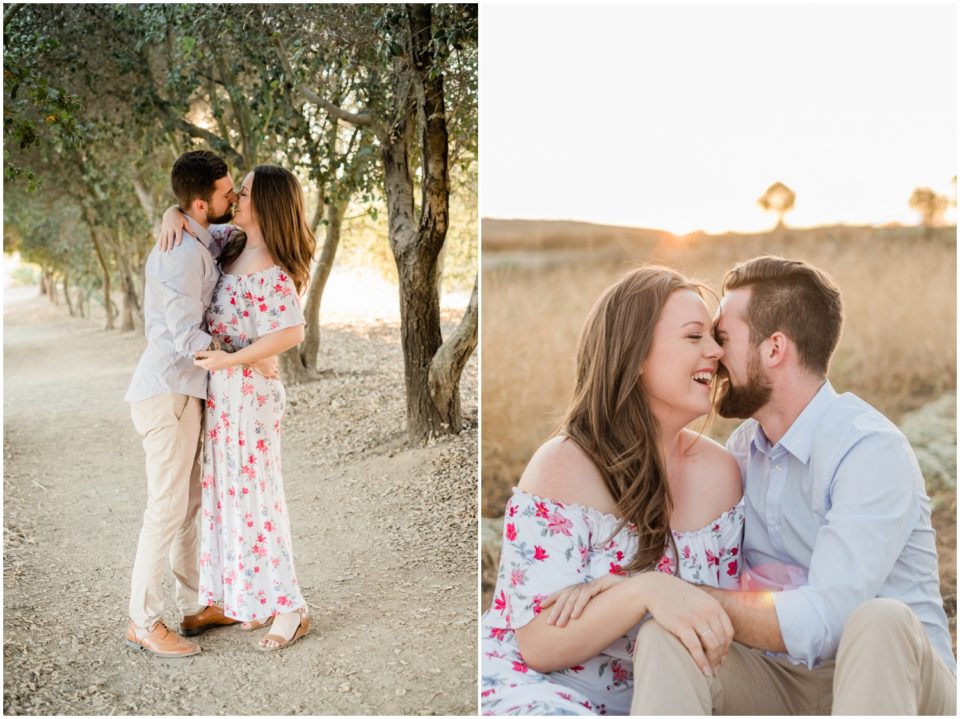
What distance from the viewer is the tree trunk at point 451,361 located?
4.91 m

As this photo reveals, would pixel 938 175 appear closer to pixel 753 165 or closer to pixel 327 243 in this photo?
pixel 753 165

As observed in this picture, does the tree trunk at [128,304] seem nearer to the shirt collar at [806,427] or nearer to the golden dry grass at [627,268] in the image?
the golden dry grass at [627,268]

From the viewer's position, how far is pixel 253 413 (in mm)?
2723

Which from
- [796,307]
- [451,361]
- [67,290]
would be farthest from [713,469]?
[67,290]

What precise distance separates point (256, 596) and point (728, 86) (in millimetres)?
2998

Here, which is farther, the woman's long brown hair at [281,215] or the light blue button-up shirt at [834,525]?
the woman's long brown hair at [281,215]

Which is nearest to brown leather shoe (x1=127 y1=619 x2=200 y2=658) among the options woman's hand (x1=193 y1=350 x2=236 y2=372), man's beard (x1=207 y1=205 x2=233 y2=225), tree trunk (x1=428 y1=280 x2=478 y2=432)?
woman's hand (x1=193 y1=350 x2=236 y2=372)

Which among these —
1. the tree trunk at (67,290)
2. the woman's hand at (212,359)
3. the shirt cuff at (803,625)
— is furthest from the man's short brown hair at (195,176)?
the tree trunk at (67,290)

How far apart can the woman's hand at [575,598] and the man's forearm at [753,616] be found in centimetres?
19

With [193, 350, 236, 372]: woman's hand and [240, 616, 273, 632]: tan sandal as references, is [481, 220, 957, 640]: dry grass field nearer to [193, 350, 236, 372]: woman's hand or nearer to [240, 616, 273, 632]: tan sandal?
[240, 616, 273, 632]: tan sandal

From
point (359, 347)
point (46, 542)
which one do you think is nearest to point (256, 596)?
point (46, 542)

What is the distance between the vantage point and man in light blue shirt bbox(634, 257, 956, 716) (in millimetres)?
1647

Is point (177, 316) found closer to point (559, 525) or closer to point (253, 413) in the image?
point (253, 413)

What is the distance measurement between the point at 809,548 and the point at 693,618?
0.49 metres
